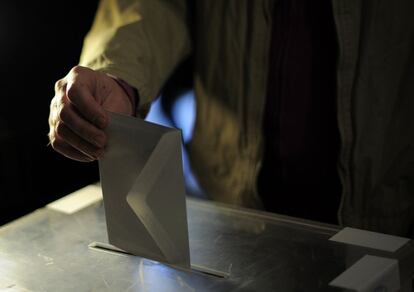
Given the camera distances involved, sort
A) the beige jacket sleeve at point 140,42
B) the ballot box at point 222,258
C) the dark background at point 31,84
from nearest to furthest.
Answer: the ballot box at point 222,258
the beige jacket sleeve at point 140,42
the dark background at point 31,84

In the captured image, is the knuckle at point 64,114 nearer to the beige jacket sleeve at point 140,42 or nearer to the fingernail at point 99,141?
the fingernail at point 99,141

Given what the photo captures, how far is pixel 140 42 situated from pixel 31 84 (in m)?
0.42

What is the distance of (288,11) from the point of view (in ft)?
4.46

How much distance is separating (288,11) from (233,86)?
189 millimetres

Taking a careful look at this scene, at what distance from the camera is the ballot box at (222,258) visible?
0.96 metres

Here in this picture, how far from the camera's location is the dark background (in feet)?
5.45

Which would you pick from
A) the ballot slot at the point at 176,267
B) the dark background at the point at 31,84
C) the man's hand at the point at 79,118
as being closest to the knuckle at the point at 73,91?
the man's hand at the point at 79,118

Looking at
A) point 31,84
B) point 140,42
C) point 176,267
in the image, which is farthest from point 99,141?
point 31,84

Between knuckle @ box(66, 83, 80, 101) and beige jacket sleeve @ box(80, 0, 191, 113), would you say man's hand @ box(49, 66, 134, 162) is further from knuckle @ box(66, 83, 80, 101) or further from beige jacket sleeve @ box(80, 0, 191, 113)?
beige jacket sleeve @ box(80, 0, 191, 113)

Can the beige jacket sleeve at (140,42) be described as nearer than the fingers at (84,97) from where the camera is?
No

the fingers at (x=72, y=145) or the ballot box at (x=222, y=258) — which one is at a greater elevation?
the fingers at (x=72, y=145)

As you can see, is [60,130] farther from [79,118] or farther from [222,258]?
[222,258]

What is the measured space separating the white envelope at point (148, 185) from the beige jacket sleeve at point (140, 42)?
299mm

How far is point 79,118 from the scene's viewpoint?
1004mm
